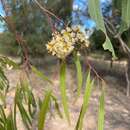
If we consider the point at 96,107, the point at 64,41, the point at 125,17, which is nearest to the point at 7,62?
the point at 64,41

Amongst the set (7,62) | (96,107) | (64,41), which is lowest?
(96,107)

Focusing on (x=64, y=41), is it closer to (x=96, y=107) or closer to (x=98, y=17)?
(x=98, y=17)

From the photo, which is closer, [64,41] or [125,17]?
[125,17]

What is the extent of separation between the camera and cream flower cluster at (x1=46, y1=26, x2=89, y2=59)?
3.82ft

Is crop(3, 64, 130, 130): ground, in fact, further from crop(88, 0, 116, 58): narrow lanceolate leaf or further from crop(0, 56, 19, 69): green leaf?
crop(88, 0, 116, 58): narrow lanceolate leaf

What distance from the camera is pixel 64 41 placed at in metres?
1.18

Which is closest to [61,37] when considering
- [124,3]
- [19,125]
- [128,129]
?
[124,3]

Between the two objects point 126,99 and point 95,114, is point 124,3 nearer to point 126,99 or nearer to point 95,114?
point 95,114

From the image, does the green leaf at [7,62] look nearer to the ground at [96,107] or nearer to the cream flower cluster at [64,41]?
the cream flower cluster at [64,41]

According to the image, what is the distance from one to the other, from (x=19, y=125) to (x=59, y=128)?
358 mm

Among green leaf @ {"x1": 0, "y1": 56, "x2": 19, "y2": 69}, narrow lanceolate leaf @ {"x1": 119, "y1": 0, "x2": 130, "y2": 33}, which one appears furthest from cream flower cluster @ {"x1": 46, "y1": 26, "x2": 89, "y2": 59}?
green leaf @ {"x1": 0, "y1": 56, "x2": 19, "y2": 69}

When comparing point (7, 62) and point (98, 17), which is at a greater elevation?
Answer: point (98, 17)

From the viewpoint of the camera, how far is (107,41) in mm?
988

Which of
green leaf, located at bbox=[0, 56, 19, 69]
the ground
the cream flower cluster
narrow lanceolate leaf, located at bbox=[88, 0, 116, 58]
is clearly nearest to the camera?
narrow lanceolate leaf, located at bbox=[88, 0, 116, 58]
